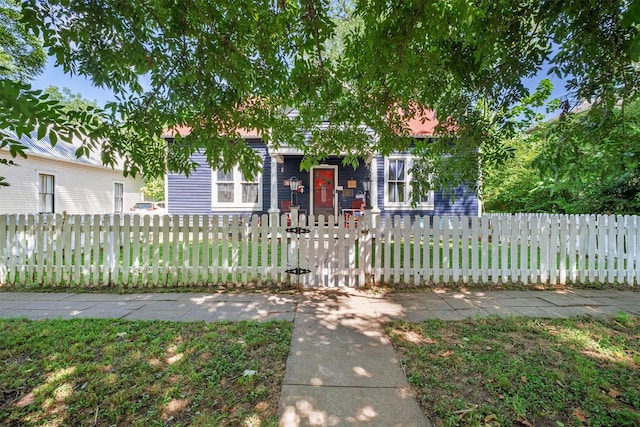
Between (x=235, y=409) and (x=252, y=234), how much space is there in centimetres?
292

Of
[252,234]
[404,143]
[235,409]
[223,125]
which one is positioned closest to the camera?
[235,409]

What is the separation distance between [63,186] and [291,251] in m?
13.4

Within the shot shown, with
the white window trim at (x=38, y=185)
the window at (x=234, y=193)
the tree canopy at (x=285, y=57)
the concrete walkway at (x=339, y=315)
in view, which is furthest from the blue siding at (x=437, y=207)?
the white window trim at (x=38, y=185)

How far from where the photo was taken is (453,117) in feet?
12.3

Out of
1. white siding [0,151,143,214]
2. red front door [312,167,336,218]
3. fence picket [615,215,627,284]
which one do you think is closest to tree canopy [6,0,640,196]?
fence picket [615,215,627,284]

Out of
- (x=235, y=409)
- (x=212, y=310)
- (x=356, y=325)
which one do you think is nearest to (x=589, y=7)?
(x=356, y=325)

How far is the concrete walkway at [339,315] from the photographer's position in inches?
81.7

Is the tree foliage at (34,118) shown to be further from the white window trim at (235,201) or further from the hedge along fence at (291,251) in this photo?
the white window trim at (235,201)

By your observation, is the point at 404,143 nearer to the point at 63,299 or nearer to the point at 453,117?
the point at 453,117

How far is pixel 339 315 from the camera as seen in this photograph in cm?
367

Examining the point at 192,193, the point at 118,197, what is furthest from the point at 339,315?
the point at 118,197

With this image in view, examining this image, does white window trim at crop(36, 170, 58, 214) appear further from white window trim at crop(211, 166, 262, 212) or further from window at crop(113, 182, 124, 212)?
white window trim at crop(211, 166, 262, 212)

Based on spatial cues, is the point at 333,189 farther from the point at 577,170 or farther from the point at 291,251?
the point at 577,170

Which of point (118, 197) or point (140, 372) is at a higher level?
point (118, 197)
